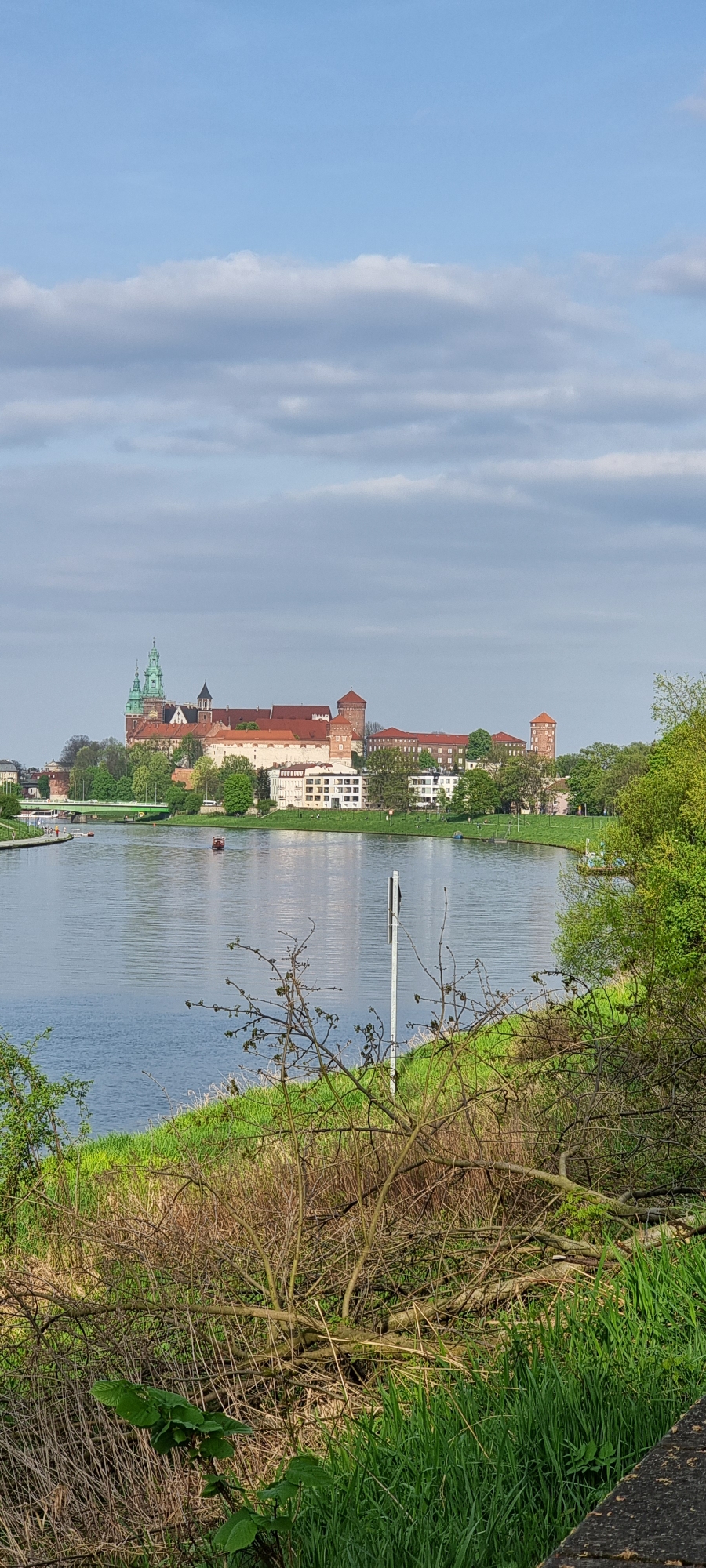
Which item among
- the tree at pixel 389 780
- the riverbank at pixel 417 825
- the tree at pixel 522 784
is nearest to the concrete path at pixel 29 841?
the riverbank at pixel 417 825

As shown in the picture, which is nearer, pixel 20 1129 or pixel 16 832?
pixel 20 1129

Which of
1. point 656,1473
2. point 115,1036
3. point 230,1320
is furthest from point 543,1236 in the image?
point 115,1036

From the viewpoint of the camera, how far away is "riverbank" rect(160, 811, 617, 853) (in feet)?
465

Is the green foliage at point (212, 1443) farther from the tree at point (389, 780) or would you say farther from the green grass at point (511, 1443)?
the tree at point (389, 780)

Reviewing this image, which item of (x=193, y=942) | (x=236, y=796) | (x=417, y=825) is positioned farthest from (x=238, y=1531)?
(x=236, y=796)

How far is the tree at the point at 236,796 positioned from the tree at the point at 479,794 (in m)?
29.2

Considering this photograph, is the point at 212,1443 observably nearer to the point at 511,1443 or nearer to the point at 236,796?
the point at 511,1443

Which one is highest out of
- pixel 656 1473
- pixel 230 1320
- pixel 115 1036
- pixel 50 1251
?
pixel 656 1473

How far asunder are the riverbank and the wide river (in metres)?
35.4

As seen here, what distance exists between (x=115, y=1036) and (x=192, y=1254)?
83.9ft

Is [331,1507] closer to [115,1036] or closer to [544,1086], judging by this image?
[544,1086]

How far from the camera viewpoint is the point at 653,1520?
227cm

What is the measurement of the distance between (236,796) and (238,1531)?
590 feet

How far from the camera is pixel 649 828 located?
1726 inches
